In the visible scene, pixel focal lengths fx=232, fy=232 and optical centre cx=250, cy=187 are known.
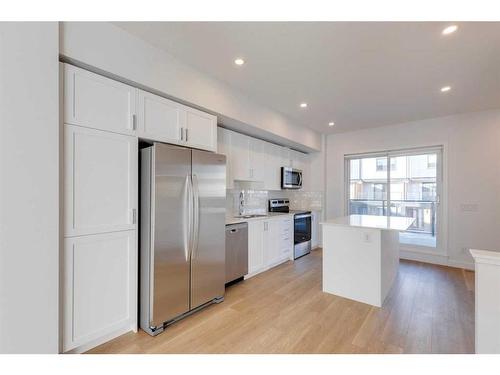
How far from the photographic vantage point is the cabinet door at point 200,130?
2.48 metres

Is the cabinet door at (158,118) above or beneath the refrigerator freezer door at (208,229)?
above

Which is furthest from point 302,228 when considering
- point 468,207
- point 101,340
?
point 101,340

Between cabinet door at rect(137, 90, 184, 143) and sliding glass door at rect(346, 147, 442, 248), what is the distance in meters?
4.05

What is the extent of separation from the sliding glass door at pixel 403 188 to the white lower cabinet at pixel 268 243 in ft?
6.20

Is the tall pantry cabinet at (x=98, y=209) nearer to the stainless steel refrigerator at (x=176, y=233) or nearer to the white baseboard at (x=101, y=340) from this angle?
the white baseboard at (x=101, y=340)

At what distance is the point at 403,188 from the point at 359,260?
2657 millimetres

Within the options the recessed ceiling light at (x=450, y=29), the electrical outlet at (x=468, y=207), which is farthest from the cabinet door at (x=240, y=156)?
the electrical outlet at (x=468, y=207)

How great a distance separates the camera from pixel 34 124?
4.88 feet

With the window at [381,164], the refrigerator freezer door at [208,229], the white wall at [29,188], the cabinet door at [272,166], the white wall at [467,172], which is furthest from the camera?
the window at [381,164]

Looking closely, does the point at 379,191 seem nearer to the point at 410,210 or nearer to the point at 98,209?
the point at 410,210

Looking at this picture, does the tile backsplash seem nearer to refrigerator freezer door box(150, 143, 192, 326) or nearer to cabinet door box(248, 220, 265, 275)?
cabinet door box(248, 220, 265, 275)

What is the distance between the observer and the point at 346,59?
7.54ft

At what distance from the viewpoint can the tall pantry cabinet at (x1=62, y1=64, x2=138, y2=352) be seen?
1.68 meters

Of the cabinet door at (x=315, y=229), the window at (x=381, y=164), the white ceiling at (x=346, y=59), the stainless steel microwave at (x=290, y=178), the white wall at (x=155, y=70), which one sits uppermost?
the white ceiling at (x=346, y=59)
